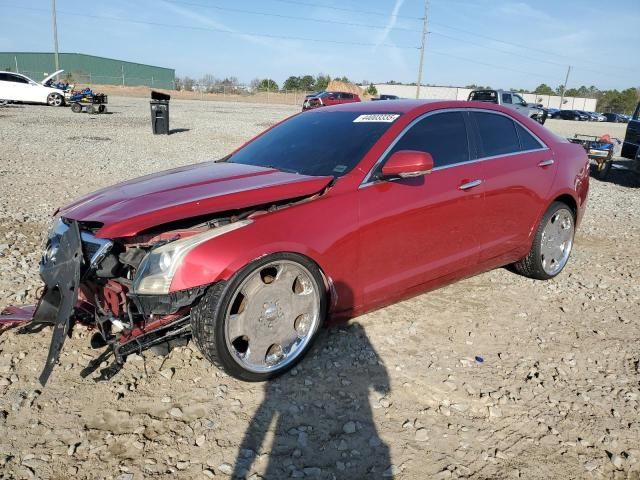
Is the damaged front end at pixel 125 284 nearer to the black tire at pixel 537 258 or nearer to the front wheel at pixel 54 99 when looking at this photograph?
Answer: the black tire at pixel 537 258

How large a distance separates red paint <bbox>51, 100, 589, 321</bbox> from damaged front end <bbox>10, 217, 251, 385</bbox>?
0.10m

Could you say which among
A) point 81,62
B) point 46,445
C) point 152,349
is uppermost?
point 81,62

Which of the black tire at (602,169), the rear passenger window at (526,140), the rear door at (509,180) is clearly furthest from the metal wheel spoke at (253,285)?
the black tire at (602,169)

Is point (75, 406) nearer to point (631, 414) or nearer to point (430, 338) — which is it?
point (430, 338)

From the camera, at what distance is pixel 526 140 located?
4.44 metres

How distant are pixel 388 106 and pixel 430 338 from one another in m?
1.86

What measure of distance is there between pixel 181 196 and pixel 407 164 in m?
1.43

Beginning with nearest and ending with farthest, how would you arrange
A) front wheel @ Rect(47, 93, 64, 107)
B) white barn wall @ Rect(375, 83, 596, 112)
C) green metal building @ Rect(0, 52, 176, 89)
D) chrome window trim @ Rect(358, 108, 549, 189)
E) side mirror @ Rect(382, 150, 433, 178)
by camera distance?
side mirror @ Rect(382, 150, 433, 178)
chrome window trim @ Rect(358, 108, 549, 189)
front wheel @ Rect(47, 93, 64, 107)
green metal building @ Rect(0, 52, 176, 89)
white barn wall @ Rect(375, 83, 596, 112)

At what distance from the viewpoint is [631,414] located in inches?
111

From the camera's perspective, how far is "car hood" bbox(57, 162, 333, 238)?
267 cm

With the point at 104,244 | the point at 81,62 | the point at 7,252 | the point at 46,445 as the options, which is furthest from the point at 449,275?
the point at 81,62

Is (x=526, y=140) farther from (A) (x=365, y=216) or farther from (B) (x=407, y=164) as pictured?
(A) (x=365, y=216)

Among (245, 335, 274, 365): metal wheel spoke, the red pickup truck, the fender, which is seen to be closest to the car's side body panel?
the fender

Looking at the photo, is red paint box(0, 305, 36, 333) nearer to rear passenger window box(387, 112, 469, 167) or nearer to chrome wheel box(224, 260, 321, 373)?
chrome wheel box(224, 260, 321, 373)
